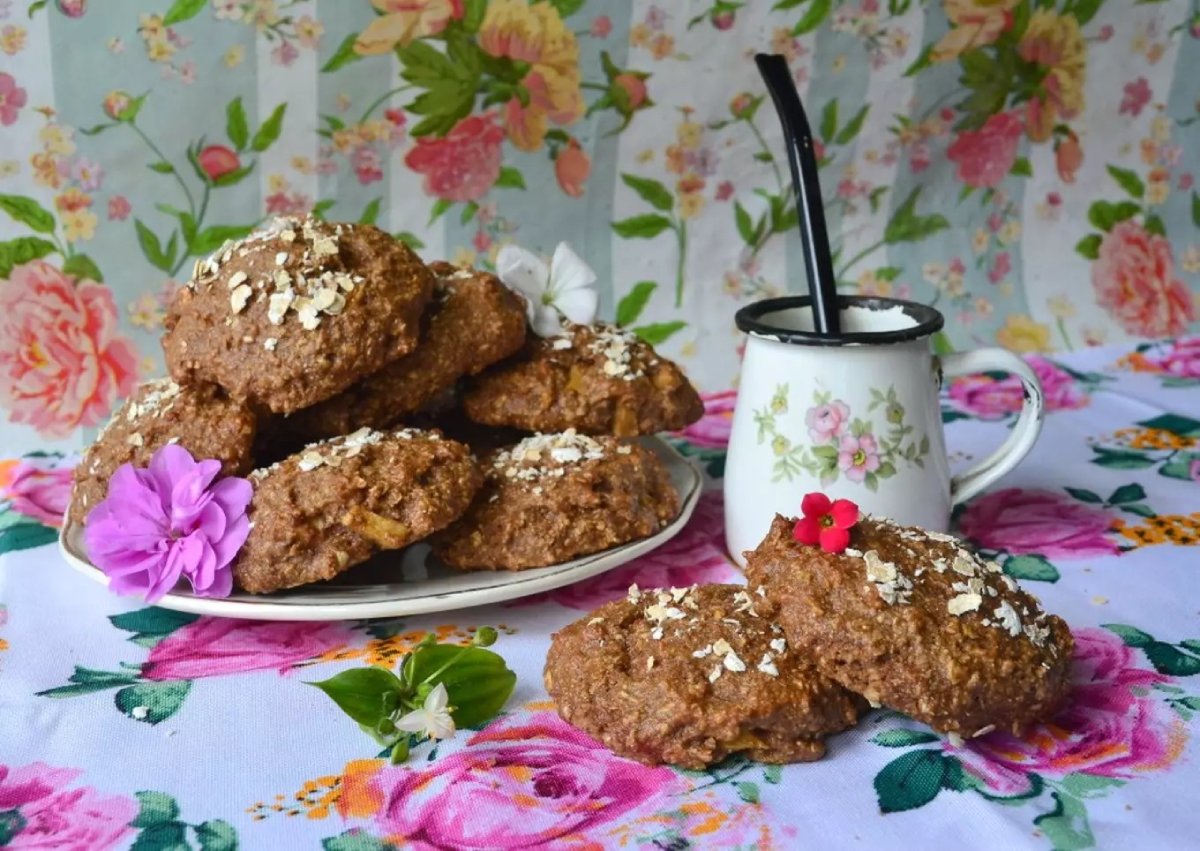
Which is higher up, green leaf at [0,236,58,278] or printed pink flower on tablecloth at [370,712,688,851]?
green leaf at [0,236,58,278]

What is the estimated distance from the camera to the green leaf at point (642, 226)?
99.8 inches

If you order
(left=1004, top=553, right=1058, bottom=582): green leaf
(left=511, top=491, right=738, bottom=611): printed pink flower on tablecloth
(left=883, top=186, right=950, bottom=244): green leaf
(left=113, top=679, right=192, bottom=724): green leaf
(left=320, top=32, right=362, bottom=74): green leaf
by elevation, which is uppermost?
(left=320, top=32, right=362, bottom=74): green leaf

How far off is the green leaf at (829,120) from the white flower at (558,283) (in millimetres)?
1070

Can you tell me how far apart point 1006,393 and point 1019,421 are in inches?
31.1

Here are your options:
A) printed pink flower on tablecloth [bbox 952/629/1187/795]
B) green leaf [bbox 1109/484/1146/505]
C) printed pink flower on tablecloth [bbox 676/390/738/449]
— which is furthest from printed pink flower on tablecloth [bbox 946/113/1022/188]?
printed pink flower on tablecloth [bbox 952/629/1187/795]

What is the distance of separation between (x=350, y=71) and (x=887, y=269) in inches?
46.1

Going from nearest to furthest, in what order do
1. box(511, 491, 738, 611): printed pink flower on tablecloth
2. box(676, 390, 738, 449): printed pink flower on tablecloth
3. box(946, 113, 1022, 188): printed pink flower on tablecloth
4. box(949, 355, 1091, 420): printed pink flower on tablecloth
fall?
box(511, 491, 738, 611): printed pink flower on tablecloth → box(676, 390, 738, 449): printed pink flower on tablecloth → box(949, 355, 1091, 420): printed pink flower on tablecloth → box(946, 113, 1022, 188): printed pink flower on tablecloth

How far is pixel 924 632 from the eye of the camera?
1.07m

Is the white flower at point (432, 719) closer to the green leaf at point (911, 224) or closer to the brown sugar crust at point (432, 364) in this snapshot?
the brown sugar crust at point (432, 364)

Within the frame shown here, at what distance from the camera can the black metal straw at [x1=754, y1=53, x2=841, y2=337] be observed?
149 centimetres

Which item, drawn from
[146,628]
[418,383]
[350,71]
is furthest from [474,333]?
[350,71]

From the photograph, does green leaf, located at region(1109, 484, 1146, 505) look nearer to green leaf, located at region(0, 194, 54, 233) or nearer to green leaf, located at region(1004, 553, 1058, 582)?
green leaf, located at region(1004, 553, 1058, 582)

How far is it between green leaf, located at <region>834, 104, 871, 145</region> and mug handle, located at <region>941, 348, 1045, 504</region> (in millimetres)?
1160

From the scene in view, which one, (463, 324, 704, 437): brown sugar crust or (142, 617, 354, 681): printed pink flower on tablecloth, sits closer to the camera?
(142, 617, 354, 681): printed pink flower on tablecloth
